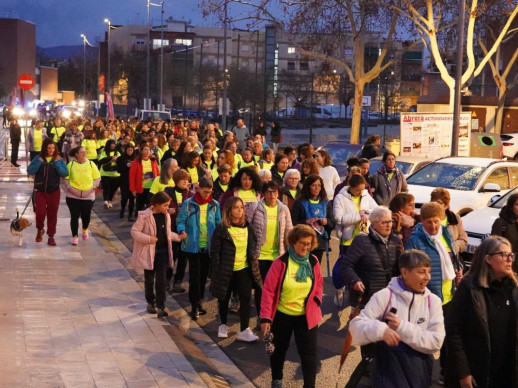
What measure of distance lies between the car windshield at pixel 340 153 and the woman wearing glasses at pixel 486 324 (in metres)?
17.8

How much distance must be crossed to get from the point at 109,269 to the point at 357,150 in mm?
11471

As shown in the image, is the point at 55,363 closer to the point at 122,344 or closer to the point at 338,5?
the point at 122,344

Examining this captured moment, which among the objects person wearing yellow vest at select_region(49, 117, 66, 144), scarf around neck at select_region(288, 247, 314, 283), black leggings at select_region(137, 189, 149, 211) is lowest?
black leggings at select_region(137, 189, 149, 211)

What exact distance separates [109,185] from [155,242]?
37.1ft

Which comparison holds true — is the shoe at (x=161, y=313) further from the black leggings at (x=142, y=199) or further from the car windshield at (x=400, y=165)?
the car windshield at (x=400, y=165)

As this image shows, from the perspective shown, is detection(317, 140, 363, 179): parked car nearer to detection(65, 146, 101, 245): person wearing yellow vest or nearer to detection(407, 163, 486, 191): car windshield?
detection(407, 163, 486, 191): car windshield

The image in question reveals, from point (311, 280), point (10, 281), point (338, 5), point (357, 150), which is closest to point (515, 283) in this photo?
point (311, 280)

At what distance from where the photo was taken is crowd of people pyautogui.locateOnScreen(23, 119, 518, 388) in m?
5.89

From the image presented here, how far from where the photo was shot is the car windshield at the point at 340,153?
24.1 metres

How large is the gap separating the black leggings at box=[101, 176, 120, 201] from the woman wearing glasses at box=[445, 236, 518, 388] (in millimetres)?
16172

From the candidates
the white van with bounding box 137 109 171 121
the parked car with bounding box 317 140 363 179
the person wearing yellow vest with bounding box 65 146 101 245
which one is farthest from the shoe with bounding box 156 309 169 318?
the white van with bounding box 137 109 171 121

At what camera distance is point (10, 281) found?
12.8 m

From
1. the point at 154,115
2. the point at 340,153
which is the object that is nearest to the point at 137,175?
the point at 340,153

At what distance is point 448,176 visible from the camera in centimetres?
1842
